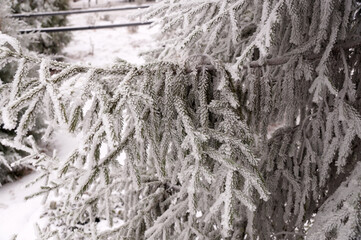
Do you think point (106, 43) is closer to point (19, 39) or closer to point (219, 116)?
point (19, 39)

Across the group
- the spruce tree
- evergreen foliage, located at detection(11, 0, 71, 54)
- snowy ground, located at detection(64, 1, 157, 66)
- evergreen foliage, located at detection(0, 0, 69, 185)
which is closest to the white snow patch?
evergreen foliage, located at detection(0, 0, 69, 185)

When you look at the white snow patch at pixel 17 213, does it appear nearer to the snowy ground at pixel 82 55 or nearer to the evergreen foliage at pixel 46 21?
the snowy ground at pixel 82 55

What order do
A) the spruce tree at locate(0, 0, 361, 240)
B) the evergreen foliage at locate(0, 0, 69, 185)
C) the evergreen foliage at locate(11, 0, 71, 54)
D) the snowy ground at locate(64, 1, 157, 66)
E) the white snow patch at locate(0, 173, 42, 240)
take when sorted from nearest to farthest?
the spruce tree at locate(0, 0, 361, 240)
the white snow patch at locate(0, 173, 42, 240)
the evergreen foliage at locate(0, 0, 69, 185)
the evergreen foliage at locate(11, 0, 71, 54)
the snowy ground at locate(64, 1, 157, 66)

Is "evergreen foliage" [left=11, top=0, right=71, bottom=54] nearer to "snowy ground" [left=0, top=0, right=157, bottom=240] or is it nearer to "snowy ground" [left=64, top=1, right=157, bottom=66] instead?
"snowy ground" [left=0, top=0, right=157, bottom=240]

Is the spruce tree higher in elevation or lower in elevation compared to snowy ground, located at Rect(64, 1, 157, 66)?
lower

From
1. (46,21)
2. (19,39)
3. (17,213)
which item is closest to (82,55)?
(46,21)

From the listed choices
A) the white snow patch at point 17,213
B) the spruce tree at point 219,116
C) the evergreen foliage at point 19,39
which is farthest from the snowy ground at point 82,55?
the spruce tree at point 219,116

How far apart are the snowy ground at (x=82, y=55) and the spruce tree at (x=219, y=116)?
3.79 ft

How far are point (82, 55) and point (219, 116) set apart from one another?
9549 millimetres

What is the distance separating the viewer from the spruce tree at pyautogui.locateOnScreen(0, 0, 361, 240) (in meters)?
1.20

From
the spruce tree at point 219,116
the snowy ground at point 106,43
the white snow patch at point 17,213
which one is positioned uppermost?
the snowy ground at point 106,43

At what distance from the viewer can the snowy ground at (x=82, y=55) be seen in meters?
4.88

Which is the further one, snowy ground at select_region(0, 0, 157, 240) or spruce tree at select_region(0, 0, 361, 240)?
snowy ground at select_region(0, 0, 157, 240)

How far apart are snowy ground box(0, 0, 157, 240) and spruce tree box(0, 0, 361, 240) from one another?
115 cm
